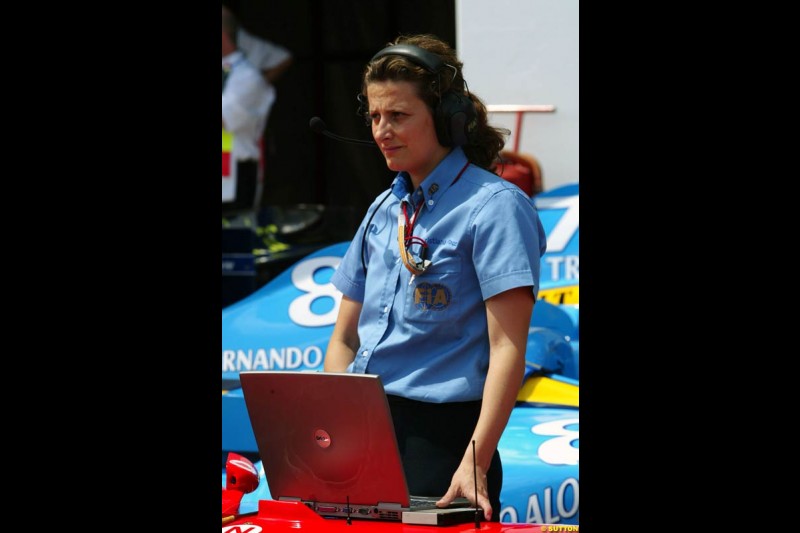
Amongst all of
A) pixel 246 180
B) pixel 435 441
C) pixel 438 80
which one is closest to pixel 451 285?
pixel 435 441

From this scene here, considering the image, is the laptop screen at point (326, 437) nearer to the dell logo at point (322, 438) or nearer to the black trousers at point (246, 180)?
the dell logo at point (322, 438)

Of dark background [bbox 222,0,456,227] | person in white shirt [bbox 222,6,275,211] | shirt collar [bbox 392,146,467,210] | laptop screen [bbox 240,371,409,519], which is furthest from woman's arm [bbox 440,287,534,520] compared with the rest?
person in white shirt [bbox 222,6,275,211]

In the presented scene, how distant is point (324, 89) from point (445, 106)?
18.0 feet

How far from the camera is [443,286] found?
2186mm

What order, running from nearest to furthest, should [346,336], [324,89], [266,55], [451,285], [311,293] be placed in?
[451,285] < [346,336] < [311,293] < [324,89] < [266,55]

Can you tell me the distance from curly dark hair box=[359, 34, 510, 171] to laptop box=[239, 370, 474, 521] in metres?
0.63

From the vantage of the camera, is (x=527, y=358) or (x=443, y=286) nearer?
(x=443, y=286)

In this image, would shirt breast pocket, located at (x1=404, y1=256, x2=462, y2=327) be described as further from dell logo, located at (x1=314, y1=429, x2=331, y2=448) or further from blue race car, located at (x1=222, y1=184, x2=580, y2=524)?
blue race car, located at (x1=222, y1=184, x2=580, y2=524)

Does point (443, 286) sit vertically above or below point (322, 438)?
above

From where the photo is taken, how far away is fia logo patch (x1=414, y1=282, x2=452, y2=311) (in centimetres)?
218

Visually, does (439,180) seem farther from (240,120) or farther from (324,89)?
(240,120)

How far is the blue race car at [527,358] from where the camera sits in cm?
314
